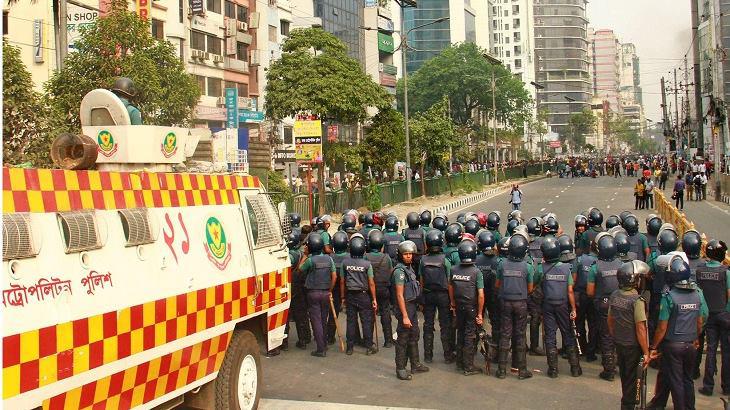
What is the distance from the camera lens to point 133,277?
6.05m

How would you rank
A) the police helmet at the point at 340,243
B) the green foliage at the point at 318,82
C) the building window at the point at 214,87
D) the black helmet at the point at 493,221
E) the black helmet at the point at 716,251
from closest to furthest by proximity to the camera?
the black helmet at the point at 716,251, the police helmet at the point at 340,243, the black helmet at the point at 493,221, the green foliage at the point at 318,82, the building window at the point at 214,87

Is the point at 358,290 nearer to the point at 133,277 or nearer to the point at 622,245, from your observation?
the point at 622,245

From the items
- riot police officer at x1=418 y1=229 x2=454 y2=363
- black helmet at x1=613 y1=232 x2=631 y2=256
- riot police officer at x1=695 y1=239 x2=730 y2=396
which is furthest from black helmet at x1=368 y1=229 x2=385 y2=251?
riot police officer at x1=695 y1=239 x2=730 y2=396

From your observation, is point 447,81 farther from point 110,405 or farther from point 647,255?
point 110,405

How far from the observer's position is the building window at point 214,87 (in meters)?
47.9

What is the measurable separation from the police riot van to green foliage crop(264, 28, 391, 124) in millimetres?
26410

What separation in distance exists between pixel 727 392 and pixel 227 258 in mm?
5711

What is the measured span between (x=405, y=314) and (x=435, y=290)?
0.91 m

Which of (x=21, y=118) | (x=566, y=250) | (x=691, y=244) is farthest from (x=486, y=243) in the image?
(x=21, y=118)

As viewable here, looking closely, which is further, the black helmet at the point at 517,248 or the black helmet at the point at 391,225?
the black helmet at the point at 391,225

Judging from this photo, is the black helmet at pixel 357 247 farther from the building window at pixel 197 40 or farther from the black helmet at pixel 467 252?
the building window at pixel 197 40

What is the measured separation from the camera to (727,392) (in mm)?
8969

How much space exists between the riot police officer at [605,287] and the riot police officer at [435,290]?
1.85 m

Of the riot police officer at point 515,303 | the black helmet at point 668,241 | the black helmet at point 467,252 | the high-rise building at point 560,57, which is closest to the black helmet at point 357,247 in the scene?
the black helmet at point 467,252
